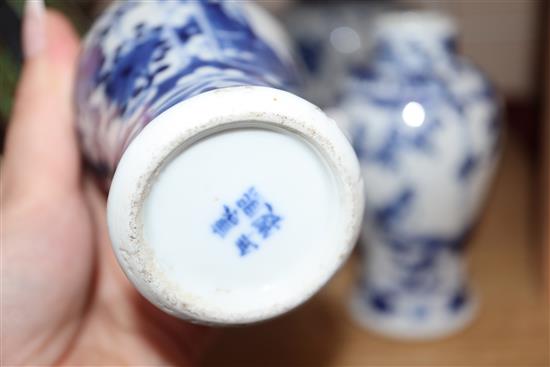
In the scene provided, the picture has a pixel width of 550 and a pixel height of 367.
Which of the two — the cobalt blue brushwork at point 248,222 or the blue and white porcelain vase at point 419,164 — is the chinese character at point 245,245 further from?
the blue and white porcelain vase at point 419,164

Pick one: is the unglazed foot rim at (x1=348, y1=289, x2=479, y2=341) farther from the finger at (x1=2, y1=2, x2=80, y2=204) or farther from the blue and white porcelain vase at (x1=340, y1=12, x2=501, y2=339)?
the finger at (x1=2, y1=2, x2=80, y2=204)

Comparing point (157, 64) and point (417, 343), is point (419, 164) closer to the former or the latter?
point (417, 343)

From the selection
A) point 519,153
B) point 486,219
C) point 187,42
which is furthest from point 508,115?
point 187,42

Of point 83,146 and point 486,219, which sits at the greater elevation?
point 486,219

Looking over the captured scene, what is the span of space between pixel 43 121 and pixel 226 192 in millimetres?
209

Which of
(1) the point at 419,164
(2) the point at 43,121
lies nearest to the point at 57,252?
(2) the point at 43,121

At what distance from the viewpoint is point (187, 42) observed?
0.40 metres

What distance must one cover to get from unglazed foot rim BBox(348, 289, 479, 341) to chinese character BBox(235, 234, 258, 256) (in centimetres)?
33

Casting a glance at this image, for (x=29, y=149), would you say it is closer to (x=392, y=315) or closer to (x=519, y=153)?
(x=392, y=315)

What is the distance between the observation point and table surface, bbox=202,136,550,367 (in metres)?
0.59

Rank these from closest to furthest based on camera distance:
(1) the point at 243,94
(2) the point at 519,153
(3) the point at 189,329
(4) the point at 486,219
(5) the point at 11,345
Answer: (1) the point at 243,94 → (5) the point at 11,345 → (3) the point at 189,329 → (4) the point at 486,219 → (2) the point at 519,153

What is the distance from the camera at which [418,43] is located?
618 millimetres

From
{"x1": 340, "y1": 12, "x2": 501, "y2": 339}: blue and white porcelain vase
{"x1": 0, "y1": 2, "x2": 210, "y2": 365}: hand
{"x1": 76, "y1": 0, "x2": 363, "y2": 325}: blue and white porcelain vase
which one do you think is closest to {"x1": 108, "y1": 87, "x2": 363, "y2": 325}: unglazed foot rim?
{"x1": 76, "y1": 0, "x2": 363, "y2": 325}: blue and white porcelain vase

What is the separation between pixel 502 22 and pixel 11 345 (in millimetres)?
1017
